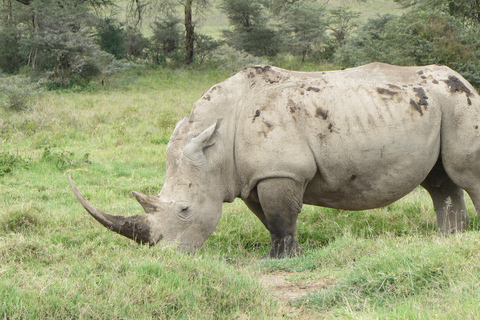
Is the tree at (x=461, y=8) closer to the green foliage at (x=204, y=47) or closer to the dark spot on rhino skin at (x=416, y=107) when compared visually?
the dark spot on rhino skin at (x=416, y=107)

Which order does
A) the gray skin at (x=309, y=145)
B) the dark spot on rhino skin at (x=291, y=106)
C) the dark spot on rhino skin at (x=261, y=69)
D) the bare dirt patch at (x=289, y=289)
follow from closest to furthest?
the bare dirt patch at (x=289, y=289), the gray skin at (x=309, y=145), the dark spot on rhino skin at (x=291, y=106), the dark spot on rhino skin at (x=261, y=69)

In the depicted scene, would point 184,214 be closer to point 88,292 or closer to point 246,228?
point 246,228

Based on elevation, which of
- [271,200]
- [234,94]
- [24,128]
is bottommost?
[24,128]

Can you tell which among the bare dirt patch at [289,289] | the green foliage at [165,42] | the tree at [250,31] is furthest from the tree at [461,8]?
the bare dirt patch at [289,289]

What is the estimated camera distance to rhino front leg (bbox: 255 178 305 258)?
5418 mm

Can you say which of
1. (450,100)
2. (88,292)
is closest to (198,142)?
(88,292)

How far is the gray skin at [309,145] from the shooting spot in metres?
5.39

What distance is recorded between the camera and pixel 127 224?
16.3 ft

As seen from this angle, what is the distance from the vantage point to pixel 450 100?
5691 mm

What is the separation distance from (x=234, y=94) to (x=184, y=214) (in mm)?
1328

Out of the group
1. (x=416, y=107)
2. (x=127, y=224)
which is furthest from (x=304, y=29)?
(x=127, y=224)

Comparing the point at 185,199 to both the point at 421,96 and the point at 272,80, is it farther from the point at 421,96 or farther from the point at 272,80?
the point at 421,96

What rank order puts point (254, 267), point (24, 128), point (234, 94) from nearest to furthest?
point (254, 267)
point (234, 94)
point (24, 128)

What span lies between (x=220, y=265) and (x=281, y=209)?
4.39 ft
